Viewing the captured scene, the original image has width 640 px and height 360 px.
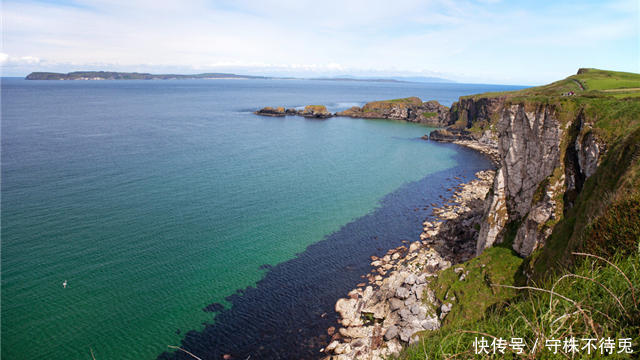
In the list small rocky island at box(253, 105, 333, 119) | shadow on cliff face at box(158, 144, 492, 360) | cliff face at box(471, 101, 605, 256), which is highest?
small rocky island at box(253, 105, 333, 119)

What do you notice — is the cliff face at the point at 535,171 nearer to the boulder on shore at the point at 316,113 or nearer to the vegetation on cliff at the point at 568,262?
the vegetation on cliff at the point at 568,262

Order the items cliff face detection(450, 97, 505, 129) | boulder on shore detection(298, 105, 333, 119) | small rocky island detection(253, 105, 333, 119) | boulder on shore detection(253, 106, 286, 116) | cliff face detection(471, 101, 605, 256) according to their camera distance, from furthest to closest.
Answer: boulder on shore detection(253, 106, 286, 116)
small rocky island detection(253, 105, 333, 119)
boulder on shore detection(298, 105, 333, 119)
cliff face detection(450, 97, 505, 129)
cliff face detection(471, 101, 605, 256)

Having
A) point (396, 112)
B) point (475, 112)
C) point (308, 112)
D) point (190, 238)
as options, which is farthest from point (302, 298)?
point (396, 112)

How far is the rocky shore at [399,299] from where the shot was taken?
24.6 m

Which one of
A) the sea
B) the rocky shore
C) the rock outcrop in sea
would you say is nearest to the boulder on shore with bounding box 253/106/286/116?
the rock outcrop in sea

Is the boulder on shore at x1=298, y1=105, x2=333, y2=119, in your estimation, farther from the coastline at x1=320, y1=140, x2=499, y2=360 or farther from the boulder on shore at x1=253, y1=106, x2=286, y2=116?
the coastline at x1=320, y1=140, x2=499, y2=360

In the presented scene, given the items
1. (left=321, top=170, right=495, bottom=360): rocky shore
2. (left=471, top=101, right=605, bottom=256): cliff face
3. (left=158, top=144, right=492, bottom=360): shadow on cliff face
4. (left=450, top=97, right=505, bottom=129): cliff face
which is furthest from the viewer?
(left=450, top=97, right=505, bottom=129): cliff face

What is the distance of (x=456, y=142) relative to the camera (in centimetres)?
10256

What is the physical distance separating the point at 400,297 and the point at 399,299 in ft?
0.73

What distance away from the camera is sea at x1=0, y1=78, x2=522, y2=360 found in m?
26.3

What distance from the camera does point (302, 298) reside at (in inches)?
1206

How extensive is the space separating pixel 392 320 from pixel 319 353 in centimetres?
653

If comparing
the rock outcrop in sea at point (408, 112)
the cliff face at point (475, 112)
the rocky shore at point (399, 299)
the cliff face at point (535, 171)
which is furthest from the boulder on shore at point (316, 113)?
the cliff face at point (535, 171)

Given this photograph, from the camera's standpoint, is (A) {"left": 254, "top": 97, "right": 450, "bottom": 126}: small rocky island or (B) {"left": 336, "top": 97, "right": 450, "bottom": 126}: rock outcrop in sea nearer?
(B) {"left": 336, "top": 97, "right": 450, "bottom": 126}: rock outcrop in sea
